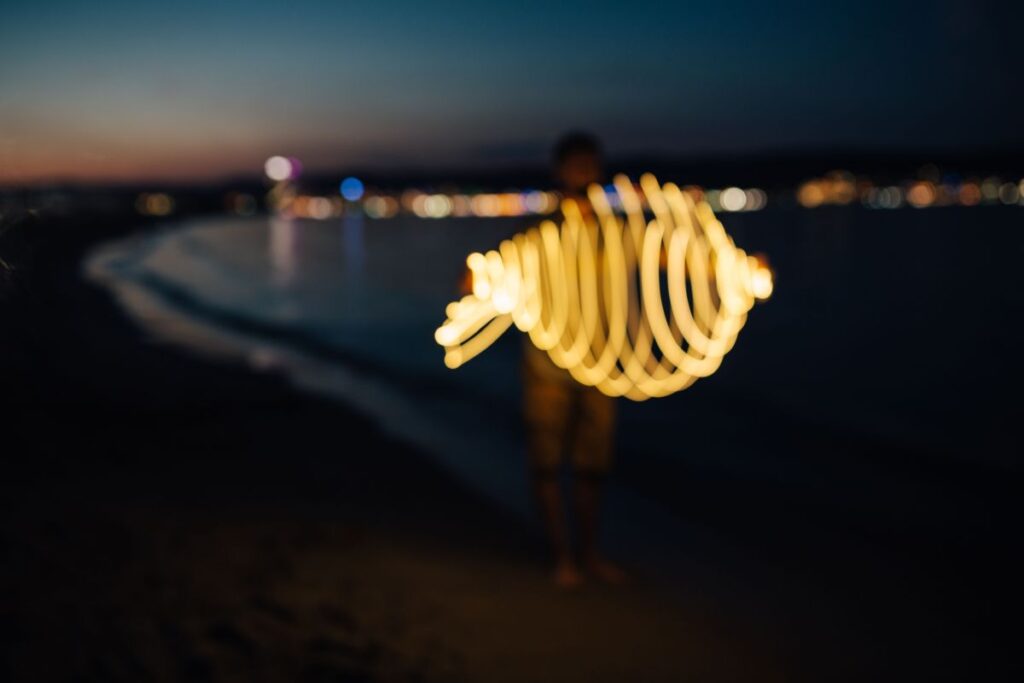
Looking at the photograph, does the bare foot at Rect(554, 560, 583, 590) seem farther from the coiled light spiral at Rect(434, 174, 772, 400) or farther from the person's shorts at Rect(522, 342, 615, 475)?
the coiled light spiral at Rect(434, 174, 772, 400)

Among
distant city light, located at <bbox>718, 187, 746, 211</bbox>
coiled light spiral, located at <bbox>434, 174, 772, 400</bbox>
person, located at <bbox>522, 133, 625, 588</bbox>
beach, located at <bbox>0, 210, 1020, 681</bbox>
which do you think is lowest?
beach, located at <bbox>0, 210, 1020, 681</bbox>

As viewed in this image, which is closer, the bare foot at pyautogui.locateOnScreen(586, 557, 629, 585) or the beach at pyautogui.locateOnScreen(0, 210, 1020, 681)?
the beach at pyautogui.locateOnScreen(0, 210, 1020, 681)

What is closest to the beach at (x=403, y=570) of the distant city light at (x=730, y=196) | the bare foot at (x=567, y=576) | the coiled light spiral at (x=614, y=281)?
the bare foot at (x=567, y=576)

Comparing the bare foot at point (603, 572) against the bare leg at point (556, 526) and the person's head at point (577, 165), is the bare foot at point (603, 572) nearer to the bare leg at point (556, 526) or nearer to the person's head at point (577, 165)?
the bare leg at point (556, 526)

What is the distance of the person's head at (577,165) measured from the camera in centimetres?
387

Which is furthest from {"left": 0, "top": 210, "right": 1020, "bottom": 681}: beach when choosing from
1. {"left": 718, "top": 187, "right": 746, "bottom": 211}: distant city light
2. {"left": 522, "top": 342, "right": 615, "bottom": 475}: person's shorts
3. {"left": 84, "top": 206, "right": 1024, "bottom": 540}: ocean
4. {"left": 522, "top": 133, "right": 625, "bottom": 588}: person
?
{"left": 718, "top": 187, "right": 746, "bottom": 211}: distant city light

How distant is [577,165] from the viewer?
3869mm

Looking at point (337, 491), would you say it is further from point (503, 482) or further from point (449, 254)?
point (449, 254)

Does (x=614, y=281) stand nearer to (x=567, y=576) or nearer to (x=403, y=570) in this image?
(x=567, y=576)

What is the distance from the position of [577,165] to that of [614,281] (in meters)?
0.51

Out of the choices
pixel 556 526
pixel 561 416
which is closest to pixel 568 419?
pixel 561 416

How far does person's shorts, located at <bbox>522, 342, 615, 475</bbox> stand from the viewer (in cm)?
407

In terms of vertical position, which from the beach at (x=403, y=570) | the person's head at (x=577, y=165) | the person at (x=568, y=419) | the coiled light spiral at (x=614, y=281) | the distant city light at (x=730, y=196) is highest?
the distant city light at (x=730, y=196)

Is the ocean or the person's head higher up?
the person's head
